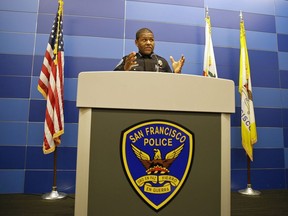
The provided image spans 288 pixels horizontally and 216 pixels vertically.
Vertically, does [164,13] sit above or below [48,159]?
above

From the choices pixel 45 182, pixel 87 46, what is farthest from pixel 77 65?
pixel 45 182

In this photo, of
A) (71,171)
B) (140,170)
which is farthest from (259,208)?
(71,171)

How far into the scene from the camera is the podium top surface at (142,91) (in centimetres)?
69

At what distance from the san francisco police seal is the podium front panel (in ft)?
0.06

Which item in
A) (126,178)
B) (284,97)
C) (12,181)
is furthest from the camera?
(284,97)

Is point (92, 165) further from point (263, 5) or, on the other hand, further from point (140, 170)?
point (263, 5)

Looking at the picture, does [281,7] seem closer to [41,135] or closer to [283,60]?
[283,60]

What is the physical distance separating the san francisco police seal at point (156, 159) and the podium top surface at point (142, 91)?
0.23 feet

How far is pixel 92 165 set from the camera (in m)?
0.68

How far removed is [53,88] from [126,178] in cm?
160

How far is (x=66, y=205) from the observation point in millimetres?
1784

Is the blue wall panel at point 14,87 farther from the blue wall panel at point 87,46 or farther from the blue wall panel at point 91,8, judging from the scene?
the blue wall panel at point 91,8

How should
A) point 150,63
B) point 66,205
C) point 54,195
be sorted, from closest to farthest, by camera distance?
point 150,63 → point 66,205 → point 54,195

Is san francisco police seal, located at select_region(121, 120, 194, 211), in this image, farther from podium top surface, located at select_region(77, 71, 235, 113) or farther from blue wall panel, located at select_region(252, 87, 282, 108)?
blue wall panel, located at select_region(252, 87, 282, 108)
